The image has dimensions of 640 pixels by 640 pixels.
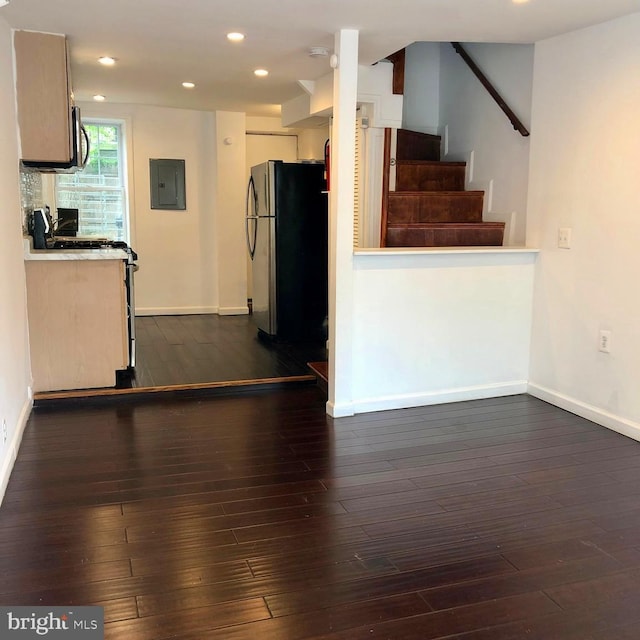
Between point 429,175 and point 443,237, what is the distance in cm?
86

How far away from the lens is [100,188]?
686 centimetres

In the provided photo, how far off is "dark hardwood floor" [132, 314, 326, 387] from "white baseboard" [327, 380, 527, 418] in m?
0.78

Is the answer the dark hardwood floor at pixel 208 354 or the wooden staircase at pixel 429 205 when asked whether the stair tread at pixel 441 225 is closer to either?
the wooden staircase at pixel 429 205

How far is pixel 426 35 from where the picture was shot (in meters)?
3.68

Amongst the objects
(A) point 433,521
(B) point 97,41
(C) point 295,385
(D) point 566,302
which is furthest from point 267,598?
(B) point 97,41

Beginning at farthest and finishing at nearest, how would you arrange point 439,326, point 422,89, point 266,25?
point 422,89, point 439,326, point 266,25

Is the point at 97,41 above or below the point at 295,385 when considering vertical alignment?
above

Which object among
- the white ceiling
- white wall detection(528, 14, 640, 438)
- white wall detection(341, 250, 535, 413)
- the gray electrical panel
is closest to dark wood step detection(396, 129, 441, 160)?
the white ceiling

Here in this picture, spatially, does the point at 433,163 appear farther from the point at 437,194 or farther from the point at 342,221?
the point at 342,221

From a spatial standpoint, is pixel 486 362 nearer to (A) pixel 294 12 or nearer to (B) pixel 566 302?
(B) pixel 566 302

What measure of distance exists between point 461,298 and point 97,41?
277cm

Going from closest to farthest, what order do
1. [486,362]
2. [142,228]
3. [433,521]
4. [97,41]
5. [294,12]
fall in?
[433,521], [294,12], [97,41], [486,362], [142,228]

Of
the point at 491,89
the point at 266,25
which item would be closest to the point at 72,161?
the point at 266,25

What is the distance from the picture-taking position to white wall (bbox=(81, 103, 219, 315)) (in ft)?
22.6
